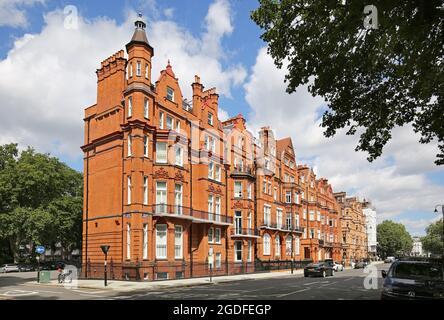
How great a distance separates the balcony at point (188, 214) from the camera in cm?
3412

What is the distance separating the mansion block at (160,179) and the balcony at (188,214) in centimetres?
9

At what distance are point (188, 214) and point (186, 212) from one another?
0.34m

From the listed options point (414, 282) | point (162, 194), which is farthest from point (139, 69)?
point (414, 282)

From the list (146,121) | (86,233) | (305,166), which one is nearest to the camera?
(146,121)

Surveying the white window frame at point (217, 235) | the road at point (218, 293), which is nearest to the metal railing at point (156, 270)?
the white window frame at point (217, 235)

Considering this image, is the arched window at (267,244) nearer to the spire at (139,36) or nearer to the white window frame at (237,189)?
the white window frame at (237,189)

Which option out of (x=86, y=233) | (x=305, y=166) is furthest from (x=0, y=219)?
(x=305, y=166)

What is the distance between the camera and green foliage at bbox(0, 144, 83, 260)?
168 ft

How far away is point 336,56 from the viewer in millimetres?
13500

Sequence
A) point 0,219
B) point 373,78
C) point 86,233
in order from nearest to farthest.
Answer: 1. point 373,78
2. point 86,233
3. point 0,219

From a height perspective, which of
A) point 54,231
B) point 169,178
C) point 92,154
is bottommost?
point 54,231

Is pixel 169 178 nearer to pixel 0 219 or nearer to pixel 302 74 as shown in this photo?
pixel 302 74

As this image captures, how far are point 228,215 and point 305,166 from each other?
28936mm

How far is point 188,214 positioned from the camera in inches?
→ 1467
